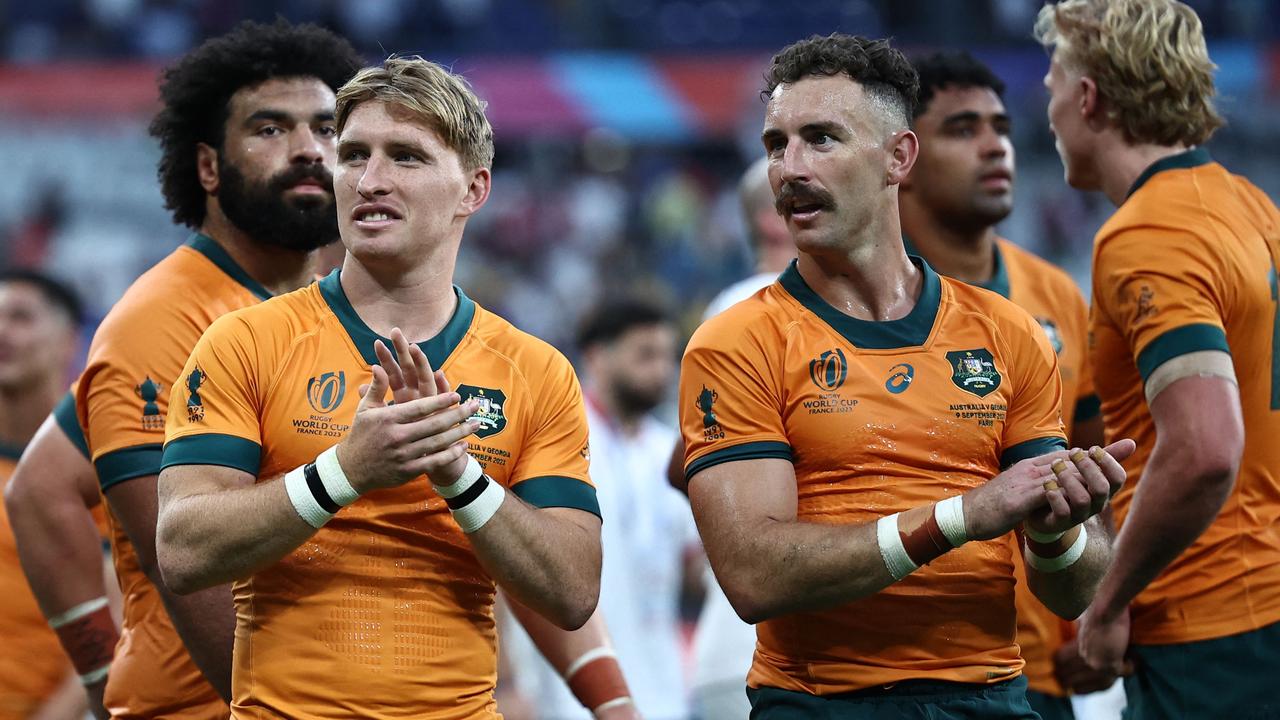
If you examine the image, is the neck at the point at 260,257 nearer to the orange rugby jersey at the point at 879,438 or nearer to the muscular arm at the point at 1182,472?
the orange rugby jersey at the point at 879,438

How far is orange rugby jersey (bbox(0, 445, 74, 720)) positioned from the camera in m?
5.50

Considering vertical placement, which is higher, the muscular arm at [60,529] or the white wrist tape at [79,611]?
the muscular arm at [60,529]

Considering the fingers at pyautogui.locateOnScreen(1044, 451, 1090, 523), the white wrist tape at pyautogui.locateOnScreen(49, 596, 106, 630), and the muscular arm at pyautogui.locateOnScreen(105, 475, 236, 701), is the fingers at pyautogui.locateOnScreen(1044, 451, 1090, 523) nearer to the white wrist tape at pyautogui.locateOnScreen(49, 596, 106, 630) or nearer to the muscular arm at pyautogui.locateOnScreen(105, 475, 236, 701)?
the muscular arm at pyautogui.locateOnScreen(105, 475, 236, 701)

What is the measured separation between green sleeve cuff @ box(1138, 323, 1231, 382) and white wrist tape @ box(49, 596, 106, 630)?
3.20 meters

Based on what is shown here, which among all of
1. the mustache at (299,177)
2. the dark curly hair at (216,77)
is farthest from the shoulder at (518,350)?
the dark curly hair at (216,77)

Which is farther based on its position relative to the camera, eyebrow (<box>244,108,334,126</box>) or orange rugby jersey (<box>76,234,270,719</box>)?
eyebrow (<box>244,108,334,126</box>)

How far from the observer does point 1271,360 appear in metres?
4.17

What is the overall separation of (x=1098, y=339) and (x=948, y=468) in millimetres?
1112

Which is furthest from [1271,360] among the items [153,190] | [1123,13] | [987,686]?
[153,190]

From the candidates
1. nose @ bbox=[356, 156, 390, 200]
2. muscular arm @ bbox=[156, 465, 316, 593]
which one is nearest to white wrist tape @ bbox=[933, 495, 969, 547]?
muscular arm @ bbox=[156, 465, 316, 593]

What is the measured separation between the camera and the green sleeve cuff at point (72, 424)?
4465 millimetres

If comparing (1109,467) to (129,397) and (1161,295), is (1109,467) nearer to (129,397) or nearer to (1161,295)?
(1161,295)

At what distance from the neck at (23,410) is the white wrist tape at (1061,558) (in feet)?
14.2

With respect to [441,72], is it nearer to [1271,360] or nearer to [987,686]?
[987,686]
